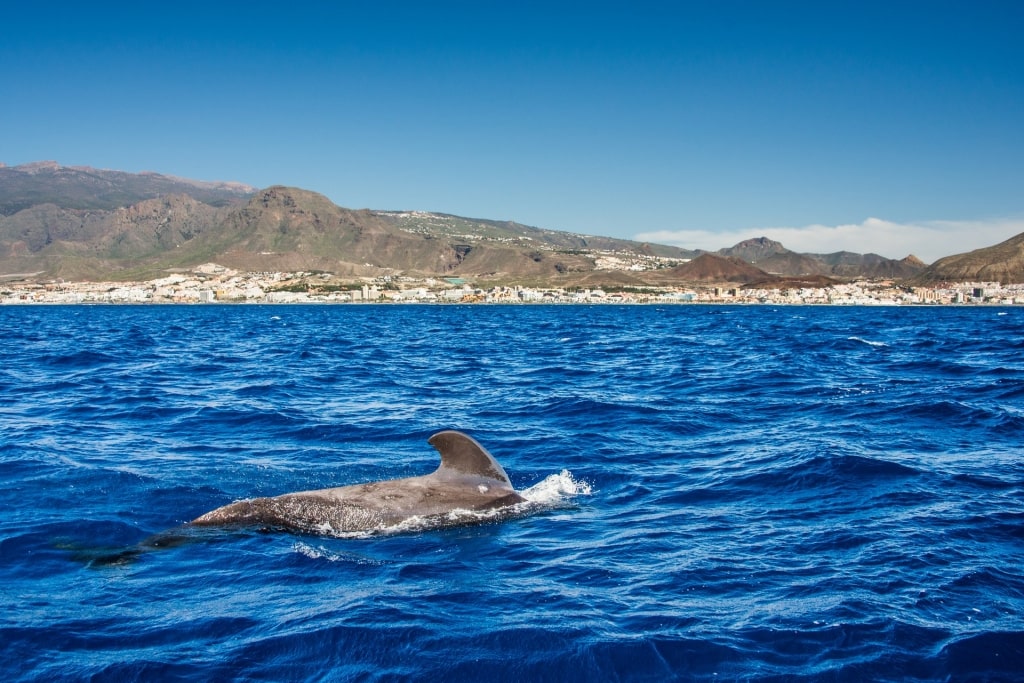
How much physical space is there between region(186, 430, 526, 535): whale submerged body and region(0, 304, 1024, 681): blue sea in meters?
0.39

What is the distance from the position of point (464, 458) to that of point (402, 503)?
154 centimetres

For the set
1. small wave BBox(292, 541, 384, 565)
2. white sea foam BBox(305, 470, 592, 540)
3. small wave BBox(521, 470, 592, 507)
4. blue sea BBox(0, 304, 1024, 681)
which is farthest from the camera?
small wave BBox(521, 470, 592, 507)

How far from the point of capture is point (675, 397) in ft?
90.8

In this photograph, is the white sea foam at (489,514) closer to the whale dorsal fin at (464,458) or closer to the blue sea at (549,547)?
the blue sea at (549,547)

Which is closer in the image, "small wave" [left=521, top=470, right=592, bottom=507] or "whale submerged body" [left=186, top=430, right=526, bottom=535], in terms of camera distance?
"whale submerged body" [left=186, top=430, right=526, bottom=535]

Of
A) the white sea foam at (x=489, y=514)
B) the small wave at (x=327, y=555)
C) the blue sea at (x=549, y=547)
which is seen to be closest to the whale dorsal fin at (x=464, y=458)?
the white sea foam at (x=489, y=514)

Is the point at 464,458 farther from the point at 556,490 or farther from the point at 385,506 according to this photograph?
the point at 556,490

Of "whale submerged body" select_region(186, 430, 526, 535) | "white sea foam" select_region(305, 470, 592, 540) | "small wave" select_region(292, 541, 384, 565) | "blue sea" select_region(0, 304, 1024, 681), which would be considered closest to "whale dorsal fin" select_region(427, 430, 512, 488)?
"whale submerged body" select_region(186, 430, 526, 535)

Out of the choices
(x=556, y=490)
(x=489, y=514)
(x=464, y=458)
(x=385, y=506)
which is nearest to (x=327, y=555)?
(x=385, y=506)

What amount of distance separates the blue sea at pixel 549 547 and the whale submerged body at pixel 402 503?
393 mm

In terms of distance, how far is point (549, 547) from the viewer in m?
11.1

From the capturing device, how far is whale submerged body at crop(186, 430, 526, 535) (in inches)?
→ 468

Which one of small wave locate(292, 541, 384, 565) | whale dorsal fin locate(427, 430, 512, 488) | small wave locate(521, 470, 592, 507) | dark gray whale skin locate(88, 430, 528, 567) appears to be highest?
whale dorsal fin locate(427, 430, 512, 488)

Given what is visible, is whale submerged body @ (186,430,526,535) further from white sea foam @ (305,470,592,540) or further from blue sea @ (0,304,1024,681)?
blue sea @ (0,304,1024,681)
